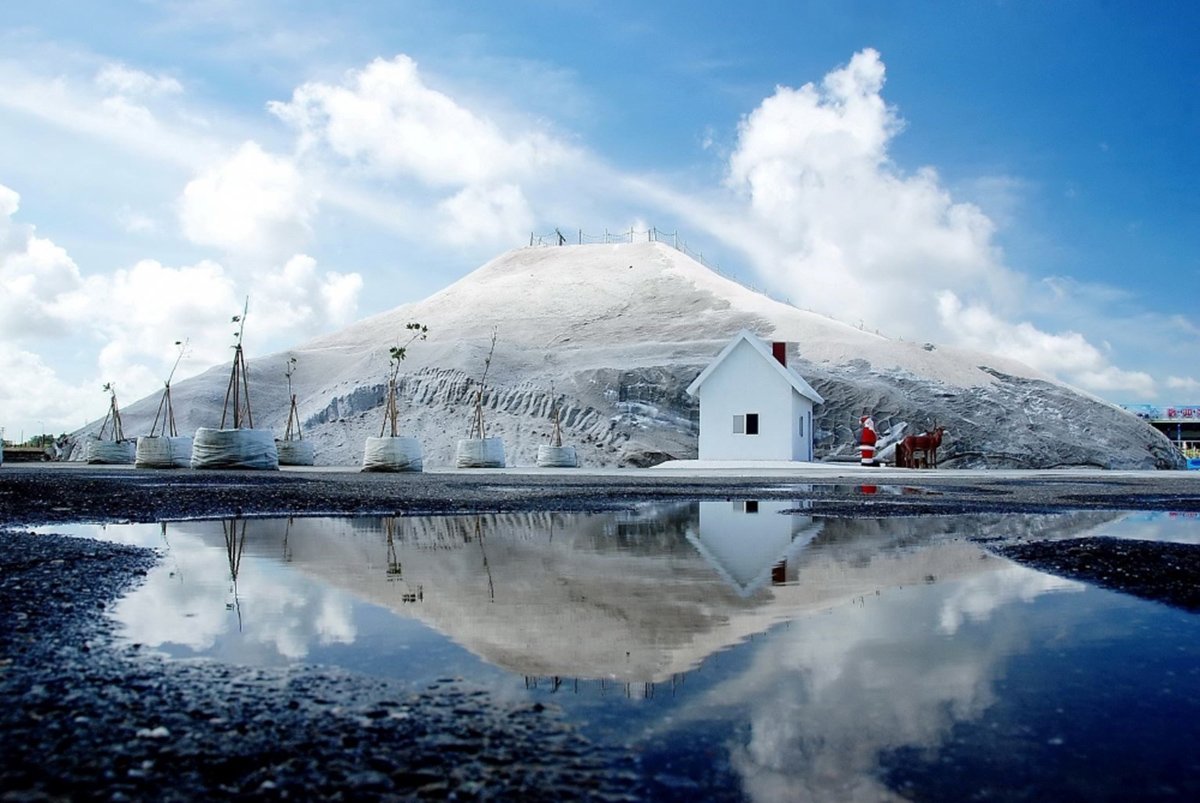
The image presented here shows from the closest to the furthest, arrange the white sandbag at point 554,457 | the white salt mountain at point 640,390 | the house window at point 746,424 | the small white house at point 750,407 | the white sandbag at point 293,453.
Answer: the small white house at point 750,407 → the house window at point 746,424 → the white sandbag at point 554,457 → the white sandbag at point 293,453 → the white salt mountain at point 640,390

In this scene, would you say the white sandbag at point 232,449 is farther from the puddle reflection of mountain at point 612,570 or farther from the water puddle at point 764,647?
the water puddle at point 764,647

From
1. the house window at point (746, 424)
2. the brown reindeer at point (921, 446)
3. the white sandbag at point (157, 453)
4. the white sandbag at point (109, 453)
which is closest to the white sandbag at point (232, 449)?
the white sandbag at point (157, 453)

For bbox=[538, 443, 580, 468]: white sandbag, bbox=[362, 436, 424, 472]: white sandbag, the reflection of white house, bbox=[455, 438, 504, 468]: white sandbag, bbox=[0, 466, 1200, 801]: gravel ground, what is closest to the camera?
bbox=[0, 466, 1200, 801]: gravel ground

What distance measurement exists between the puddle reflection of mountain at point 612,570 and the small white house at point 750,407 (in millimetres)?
27593

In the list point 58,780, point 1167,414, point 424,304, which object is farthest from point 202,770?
point 1167,414

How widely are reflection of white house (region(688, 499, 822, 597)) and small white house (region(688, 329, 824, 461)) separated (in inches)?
1005

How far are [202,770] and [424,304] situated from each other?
97.5 meters

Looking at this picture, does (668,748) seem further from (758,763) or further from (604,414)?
(604,414)

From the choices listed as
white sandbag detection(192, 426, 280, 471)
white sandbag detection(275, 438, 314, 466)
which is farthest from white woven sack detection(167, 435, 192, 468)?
white sandbag detection(192, 426, 280, 471)

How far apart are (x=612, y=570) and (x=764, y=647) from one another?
2.68 metres

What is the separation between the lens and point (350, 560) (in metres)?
7.38

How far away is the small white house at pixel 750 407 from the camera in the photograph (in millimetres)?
39625

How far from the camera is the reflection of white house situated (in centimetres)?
671

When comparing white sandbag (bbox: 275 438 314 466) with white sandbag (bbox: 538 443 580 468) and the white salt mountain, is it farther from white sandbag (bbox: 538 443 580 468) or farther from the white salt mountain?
white sandbag (bbox: 538 443 580 468)
